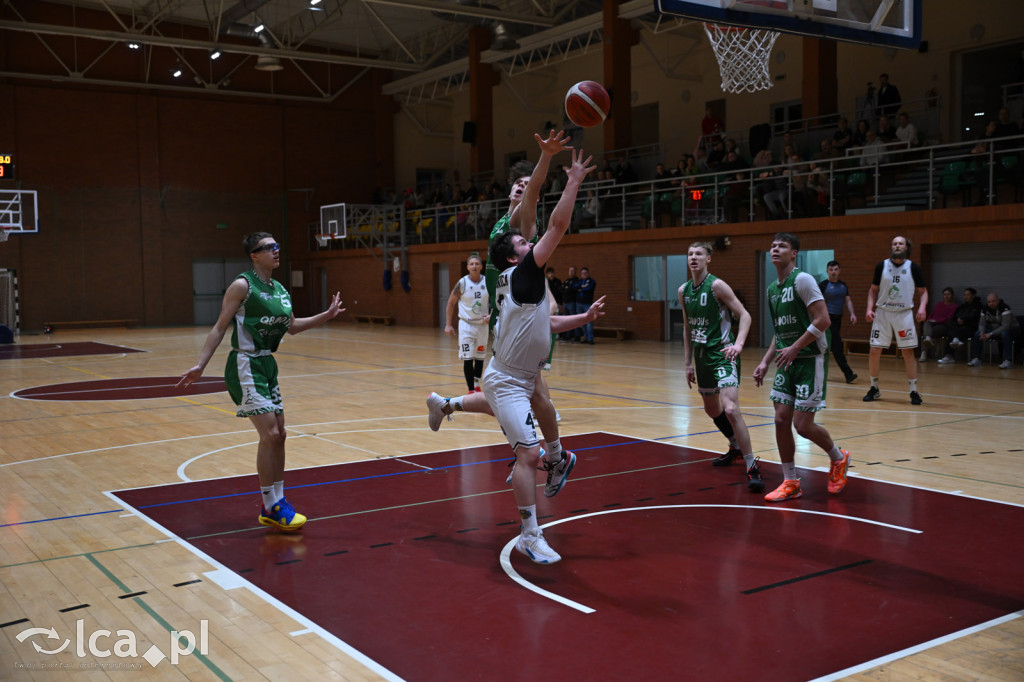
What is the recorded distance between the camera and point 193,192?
109 ft

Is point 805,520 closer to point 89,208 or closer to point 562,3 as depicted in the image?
point 562,3

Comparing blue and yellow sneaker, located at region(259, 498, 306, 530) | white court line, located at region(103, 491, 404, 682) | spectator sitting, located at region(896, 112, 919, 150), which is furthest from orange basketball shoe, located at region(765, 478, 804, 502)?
spectator sitting, located at region(896, 112, 919, 150)

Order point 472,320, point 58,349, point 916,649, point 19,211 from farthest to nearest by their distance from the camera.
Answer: point 19,211, point 58,349, point 472,320, point 916,649

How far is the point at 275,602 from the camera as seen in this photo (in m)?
4.61

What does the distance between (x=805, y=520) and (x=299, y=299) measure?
3186 centimetres

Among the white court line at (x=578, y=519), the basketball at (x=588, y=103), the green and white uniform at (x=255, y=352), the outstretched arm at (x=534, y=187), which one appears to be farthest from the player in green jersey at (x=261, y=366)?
the basketball at (x=588, y=103)

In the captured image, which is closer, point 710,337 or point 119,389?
point 710,337

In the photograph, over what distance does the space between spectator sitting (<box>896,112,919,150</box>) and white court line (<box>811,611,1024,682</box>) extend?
1547 centimetres

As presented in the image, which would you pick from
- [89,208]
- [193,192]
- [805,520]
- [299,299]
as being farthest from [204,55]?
[805,520]

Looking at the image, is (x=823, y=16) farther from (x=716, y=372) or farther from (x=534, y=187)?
(x=534, y=187)

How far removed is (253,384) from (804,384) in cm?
380

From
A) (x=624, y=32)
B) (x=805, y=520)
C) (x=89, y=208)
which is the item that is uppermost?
(x=624, y=32)

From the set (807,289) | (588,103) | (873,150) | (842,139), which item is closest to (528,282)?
(588,103)

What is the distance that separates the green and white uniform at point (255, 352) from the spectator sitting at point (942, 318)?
13906mm
